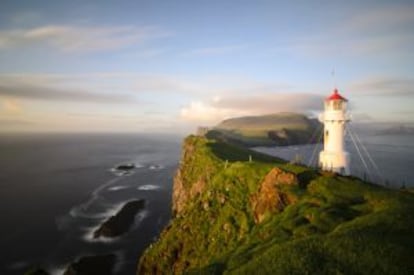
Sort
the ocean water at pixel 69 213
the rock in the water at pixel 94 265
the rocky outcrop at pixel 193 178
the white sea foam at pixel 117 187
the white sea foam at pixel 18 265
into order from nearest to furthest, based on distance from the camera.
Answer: the rock in the water at pixel 94 265
the white sea foam at pixel 18 265
the ocean water at pixel 69 213
the rocky outcrop at pixel 193 178
the white sea foam at pixel 117 187

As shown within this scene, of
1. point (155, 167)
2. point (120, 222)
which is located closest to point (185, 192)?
point (120, 222)

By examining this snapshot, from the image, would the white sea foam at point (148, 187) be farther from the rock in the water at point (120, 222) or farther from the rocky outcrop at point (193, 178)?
the rocky outcrop at point (193, 178)

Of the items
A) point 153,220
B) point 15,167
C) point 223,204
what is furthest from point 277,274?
point 15,167

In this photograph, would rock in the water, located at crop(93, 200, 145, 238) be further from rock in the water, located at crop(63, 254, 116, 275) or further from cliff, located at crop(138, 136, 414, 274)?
cliff, located at crop(138, 136, 414, 274)

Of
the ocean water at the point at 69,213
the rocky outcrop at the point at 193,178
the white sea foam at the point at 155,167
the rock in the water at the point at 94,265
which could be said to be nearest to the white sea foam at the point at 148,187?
the ocean water at the point at 69,213

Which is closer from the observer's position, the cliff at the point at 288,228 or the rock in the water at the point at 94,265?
the cliff at the point at 288,228

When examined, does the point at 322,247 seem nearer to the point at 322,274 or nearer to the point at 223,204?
the point at 322,274

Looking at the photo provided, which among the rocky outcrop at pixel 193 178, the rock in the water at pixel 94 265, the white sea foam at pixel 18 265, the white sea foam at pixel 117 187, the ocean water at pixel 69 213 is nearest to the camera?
the rock in the water at pixel 94 265
